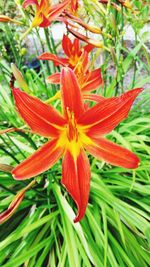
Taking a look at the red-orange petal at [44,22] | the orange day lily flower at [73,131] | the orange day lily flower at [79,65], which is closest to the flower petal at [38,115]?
the orange day lily flower at [73,131]

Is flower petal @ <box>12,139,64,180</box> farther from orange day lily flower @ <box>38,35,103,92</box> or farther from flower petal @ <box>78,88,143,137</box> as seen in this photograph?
orange day lily flower @ <box>38,35,103,92</box>

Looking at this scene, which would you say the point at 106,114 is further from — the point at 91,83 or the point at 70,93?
the point at 91,83

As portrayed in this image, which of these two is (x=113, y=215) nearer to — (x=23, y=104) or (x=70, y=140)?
(x=70, y=140)

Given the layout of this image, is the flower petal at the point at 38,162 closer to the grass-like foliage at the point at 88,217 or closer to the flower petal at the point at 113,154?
the flower petal at the point at 113,154

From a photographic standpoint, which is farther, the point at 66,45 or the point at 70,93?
the point at 66,45

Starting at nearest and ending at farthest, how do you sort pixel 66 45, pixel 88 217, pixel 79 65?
pixel 79 65 < pixel 66 45 < pixel 88 217

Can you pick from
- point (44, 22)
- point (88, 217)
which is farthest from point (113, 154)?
point (88, 217)

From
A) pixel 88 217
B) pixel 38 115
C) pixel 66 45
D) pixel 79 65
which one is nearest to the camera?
pixel 38 115
